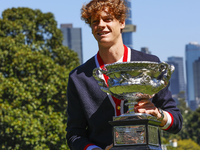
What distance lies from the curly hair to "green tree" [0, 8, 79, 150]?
19.5 m

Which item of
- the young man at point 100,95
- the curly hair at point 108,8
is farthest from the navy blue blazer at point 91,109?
the curly hair at point 108,8

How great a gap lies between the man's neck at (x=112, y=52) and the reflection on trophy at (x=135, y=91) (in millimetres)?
626

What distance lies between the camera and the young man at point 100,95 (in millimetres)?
4738

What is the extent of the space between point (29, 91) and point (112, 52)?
70.1ft

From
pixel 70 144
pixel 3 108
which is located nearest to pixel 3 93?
pixel 3 108

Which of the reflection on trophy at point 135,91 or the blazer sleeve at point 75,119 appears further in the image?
the blazer sleeve at point 75,119

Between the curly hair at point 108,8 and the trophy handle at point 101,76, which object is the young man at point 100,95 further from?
the trophy handle at point 101,76

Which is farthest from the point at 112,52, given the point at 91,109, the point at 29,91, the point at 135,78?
the point at 29,91

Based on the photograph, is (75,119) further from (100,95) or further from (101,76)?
(101,76)

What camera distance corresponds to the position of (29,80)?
2655 cm

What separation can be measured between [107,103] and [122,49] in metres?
0.46

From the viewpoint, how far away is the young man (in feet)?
15.5

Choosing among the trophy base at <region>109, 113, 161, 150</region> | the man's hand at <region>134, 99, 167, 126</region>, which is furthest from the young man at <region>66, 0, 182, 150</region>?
the trophy base at <region>109, 113, 161, 150</region>

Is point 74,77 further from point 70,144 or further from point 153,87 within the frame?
point 153,87
